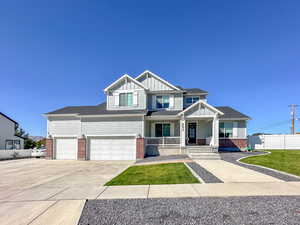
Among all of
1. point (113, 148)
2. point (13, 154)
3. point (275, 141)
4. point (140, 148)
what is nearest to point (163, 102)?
point (140, 148)

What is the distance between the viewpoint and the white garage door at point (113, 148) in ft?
44.8

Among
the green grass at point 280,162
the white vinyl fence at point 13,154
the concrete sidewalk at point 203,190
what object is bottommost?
the white vinyl fence at point 13,154

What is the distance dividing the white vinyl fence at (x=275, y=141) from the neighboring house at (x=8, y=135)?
1355 inches

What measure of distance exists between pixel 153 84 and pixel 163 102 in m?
2.46

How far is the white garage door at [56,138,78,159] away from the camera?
581 inches

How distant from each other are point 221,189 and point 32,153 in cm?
2151

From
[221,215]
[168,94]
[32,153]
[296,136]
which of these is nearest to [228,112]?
[168,94]

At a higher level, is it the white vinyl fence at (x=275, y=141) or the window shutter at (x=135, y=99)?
the window shutter at (x=135, y=99)

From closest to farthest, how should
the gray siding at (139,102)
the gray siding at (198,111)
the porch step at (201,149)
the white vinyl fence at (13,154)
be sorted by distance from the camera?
the porch step at (201,149)
the gray siding at (198,111)
the gray siding at (139,102)
the white vinyl fence at (13,154)

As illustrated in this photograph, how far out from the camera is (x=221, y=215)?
3.41 metres

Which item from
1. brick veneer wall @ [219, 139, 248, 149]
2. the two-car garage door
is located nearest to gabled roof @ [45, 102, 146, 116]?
the two-car garage door

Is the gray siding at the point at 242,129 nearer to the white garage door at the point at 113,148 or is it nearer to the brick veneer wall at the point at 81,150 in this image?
the white garage door at the point at 113,148

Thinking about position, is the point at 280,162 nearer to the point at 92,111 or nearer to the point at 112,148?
the point at 112,148

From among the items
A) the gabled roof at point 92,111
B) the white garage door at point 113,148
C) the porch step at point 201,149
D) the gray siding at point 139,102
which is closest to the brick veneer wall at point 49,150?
the gabled roof at point 92,111
